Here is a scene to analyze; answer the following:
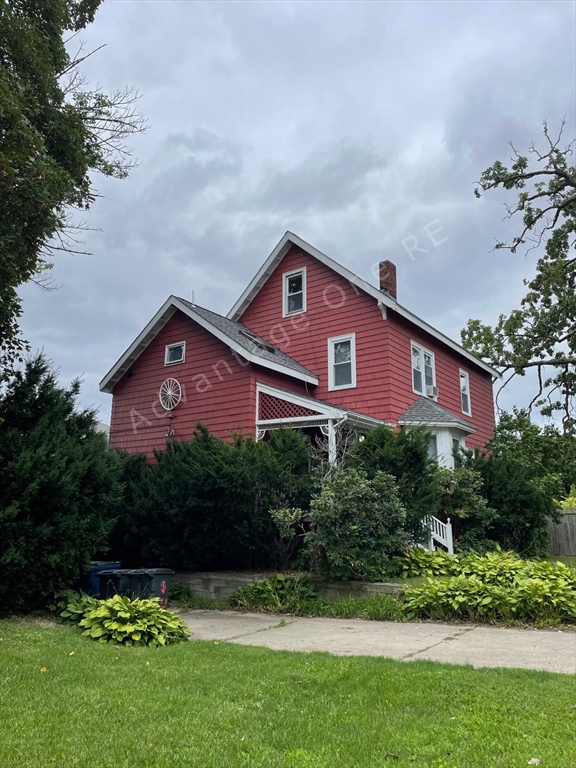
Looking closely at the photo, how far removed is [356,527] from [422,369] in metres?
8.28

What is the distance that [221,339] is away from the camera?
47.2 feet

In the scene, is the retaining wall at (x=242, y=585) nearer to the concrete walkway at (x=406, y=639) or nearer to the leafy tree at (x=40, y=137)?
the concrete walkway at (x=406, y=639)

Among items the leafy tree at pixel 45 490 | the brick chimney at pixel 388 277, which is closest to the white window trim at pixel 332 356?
the brick chimney at pixel 388 277

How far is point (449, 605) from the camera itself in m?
8.61

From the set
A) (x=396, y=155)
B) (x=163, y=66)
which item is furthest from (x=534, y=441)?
(x=163, y=66)

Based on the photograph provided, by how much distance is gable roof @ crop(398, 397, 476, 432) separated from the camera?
1506 cm

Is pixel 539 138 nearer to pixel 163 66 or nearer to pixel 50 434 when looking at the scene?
pixel 163 66

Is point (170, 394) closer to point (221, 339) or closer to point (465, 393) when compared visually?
point (221, 339)

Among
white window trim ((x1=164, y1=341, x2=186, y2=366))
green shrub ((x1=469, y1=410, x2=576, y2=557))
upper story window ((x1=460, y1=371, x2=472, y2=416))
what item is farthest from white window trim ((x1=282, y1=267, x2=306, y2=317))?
green shrub ((x1=469, y1=410, x2=576, y2=557))

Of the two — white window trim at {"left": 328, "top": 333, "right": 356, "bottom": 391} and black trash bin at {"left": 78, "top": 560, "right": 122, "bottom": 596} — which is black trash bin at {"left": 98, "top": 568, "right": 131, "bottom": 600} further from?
white window trim at {"left": 328, "top": 333, "right": 356, "bottom": 391}

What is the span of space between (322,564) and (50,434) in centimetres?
505

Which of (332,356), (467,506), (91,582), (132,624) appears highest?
(332,356)

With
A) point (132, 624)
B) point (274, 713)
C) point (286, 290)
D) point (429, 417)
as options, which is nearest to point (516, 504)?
point (429, 417)

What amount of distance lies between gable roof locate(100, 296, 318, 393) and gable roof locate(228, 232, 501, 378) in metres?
1.11
